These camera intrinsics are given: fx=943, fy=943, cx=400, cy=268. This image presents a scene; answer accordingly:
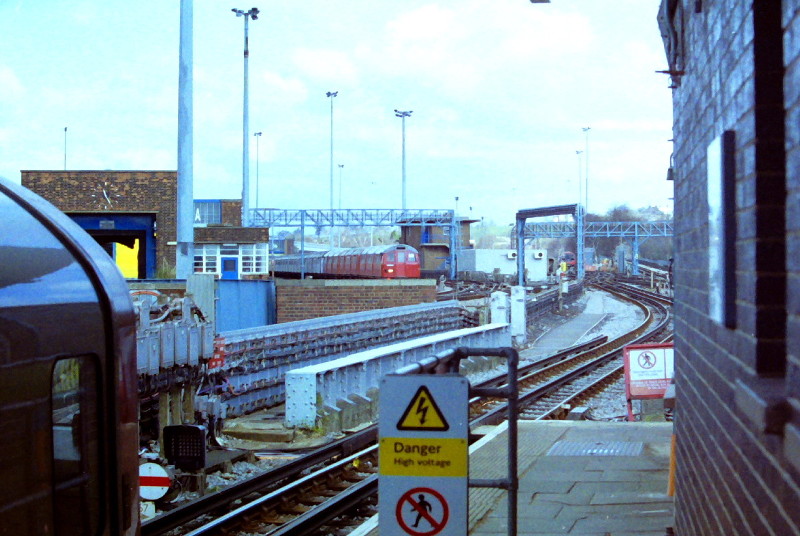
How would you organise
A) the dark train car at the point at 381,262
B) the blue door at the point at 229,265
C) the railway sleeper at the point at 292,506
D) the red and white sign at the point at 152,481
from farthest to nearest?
1. the dark train car at the point at 381,262
2. the blue door at the point at 229,265
3. the railway sleeper at the point at 292,506
4. the red and white sign at the point at 152,481

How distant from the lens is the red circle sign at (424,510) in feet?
12.0

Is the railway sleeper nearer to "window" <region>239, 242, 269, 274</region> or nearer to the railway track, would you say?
the railway track

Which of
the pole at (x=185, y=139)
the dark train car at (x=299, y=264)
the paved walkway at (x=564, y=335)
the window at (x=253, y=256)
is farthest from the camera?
the dark train car at (x=299, y=264)

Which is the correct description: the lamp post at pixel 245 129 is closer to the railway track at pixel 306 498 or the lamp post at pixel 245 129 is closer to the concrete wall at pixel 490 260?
the railway track at pixel 306 498

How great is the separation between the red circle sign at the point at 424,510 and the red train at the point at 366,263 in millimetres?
37839

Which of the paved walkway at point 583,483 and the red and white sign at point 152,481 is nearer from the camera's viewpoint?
the paved walkway at point 583,483

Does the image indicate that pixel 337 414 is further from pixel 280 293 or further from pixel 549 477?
pixel 280 293

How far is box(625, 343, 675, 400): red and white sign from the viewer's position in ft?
38.7

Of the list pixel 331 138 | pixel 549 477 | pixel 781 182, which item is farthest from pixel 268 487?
pixel 331 138

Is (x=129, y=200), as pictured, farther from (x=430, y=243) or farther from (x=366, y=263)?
(x=430, y=243)

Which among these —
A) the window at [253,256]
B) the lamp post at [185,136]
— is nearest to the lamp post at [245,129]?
the window at [253,256]

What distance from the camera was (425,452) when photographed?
3645 millimetres

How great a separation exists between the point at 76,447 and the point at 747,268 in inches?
84.7

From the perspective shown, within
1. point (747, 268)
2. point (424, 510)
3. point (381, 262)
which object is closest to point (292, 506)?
point (424, 510)
